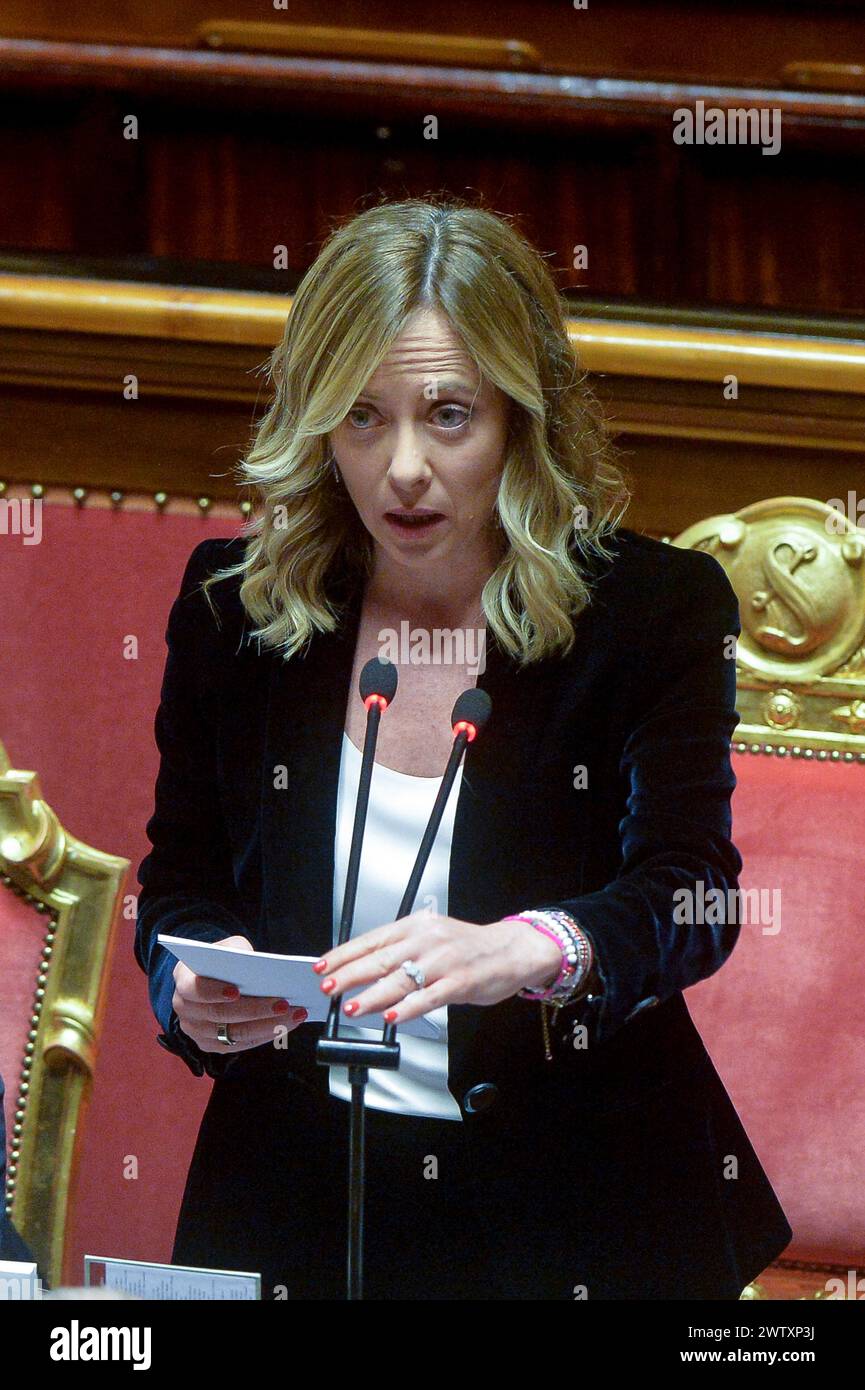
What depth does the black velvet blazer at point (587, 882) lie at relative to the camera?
1142 mm

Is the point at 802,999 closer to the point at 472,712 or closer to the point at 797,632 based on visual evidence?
the point at 797,632

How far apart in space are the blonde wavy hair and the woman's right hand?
0.25 meters

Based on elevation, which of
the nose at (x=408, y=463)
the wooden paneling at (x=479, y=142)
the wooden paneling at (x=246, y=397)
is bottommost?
the nose at (x=408, y=463)

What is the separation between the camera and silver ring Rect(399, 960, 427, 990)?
89 centimetres

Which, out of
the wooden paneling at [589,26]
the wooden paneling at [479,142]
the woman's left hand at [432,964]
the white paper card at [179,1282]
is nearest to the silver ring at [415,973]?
the woman's left hand at [432,964]

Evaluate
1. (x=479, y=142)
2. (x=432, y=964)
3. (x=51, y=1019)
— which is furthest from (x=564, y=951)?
(x=479, y=142)

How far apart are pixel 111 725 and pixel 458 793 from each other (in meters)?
0.53

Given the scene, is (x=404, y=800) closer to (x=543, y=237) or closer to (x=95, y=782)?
(x=95, y=782)

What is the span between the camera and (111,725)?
62.4 inches

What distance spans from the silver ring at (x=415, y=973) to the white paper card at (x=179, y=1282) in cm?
23

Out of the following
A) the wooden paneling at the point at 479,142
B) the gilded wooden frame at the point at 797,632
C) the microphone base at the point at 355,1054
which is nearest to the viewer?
the microphone base at the point at 355,1054

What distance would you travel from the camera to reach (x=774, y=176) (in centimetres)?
203

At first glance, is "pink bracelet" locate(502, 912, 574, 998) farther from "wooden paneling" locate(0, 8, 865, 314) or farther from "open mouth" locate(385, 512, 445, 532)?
"wooden paneling" locate(0, 8, 865, 314)

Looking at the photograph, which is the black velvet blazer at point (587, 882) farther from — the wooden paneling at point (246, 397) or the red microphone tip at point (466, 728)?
the wooden paneling at point (246, 397)
